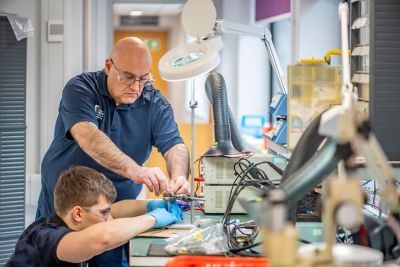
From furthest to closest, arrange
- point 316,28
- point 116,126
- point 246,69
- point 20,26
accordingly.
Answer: point 246,69, point 316,28, point 20,26, point 116,126

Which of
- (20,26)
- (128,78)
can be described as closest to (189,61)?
(128,78)

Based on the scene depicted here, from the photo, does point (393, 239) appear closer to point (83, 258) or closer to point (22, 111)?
point (83, 258)

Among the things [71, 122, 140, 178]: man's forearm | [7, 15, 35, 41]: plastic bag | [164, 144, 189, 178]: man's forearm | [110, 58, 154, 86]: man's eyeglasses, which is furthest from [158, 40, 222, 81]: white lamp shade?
[7, 15, 35, 41]: plastic bag

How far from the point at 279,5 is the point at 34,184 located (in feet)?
8.08

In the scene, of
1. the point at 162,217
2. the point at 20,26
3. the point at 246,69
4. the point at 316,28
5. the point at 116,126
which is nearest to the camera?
the point at 162,217

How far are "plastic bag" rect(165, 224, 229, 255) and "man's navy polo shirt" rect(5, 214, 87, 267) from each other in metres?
0.34

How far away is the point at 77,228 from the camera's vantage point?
2.38 meters

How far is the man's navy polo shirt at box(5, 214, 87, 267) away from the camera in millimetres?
2250

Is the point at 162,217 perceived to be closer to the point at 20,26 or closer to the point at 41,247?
the point at 41,247

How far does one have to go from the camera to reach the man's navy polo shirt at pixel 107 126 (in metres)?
3.01

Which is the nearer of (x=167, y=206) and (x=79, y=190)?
(x=79, y=190)

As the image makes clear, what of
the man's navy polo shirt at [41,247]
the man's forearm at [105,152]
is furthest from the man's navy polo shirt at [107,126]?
the man's navy polo shirt at [41,247]

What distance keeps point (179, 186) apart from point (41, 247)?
0.67m

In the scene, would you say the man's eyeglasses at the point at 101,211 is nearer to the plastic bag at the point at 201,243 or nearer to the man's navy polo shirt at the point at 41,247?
the man's navy polo shirt at the point at 41,247
